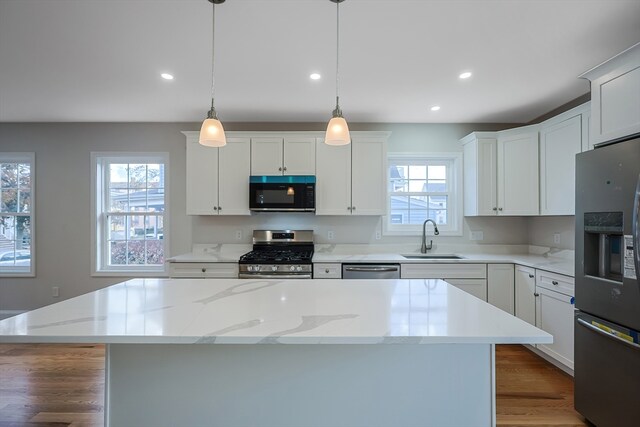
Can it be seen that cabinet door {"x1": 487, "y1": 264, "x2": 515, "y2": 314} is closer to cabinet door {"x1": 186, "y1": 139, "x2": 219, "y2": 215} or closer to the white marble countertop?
the white marble countertop

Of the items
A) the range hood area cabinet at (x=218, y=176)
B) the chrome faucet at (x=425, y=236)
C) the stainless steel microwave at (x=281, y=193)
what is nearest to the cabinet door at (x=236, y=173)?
the range hood area cabinet at (x=218, y=176)

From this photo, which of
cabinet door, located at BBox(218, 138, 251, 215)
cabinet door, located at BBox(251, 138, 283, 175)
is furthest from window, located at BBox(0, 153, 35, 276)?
cabinet door, located at BBox(251, 138, 283, 175)

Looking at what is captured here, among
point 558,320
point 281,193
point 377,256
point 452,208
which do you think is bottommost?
point 558,320

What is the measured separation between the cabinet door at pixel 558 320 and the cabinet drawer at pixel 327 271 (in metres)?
1.81

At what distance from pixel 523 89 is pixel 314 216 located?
8.02 feet

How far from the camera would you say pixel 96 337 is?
3.33 ft

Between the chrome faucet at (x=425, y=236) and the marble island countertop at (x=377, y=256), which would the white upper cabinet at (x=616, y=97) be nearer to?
the marble island countertop at (x=377, y=256)

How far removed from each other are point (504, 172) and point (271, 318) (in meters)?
3.15

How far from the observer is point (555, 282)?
2.50m

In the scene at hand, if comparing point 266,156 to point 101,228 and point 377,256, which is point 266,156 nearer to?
point 377,256

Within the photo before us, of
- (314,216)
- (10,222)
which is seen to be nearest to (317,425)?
(314,216)

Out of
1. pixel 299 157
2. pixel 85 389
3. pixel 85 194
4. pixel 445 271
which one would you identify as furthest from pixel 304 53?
pixel 85 194

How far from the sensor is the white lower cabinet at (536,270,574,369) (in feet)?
7.79

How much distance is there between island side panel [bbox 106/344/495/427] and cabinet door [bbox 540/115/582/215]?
224 cm
